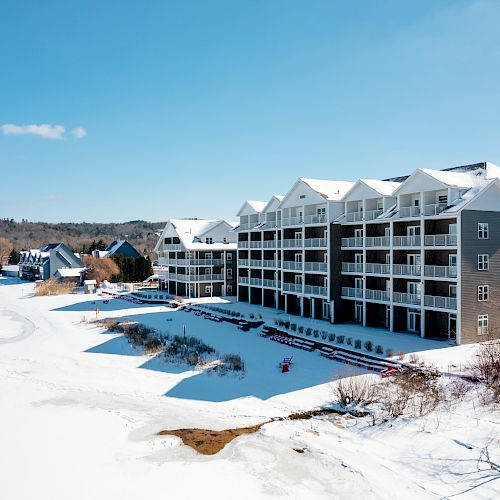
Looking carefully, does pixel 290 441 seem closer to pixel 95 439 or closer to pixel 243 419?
pixel 243 419

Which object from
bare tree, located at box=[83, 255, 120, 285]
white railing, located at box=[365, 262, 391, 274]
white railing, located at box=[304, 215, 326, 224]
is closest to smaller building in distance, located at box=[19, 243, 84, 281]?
bare tree, located at box=[83, 255, 120, 285]

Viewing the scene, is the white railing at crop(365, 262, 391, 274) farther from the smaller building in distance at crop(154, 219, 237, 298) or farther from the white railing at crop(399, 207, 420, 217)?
the smaller building in distance at crop(154, 219, 237, 298)

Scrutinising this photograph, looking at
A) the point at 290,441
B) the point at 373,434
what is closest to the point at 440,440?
the point at 373,434

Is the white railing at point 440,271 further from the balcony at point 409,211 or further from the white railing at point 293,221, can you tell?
the white railing at point 293,221


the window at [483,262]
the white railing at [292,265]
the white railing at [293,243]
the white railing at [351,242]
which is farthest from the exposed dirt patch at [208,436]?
the white railing at [293,243]

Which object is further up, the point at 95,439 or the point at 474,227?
the point at 474,227

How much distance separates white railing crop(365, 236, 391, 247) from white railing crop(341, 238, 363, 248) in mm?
877

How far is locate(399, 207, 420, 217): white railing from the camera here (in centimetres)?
3079

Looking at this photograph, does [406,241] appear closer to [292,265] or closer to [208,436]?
[292,265]

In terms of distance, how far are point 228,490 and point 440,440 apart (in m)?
7.24

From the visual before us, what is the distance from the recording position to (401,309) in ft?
105

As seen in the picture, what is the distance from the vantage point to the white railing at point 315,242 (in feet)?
121

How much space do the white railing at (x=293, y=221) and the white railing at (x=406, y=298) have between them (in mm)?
10911

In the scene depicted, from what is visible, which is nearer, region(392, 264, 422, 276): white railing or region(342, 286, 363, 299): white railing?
region(392, 264, 422, 276): white railing
